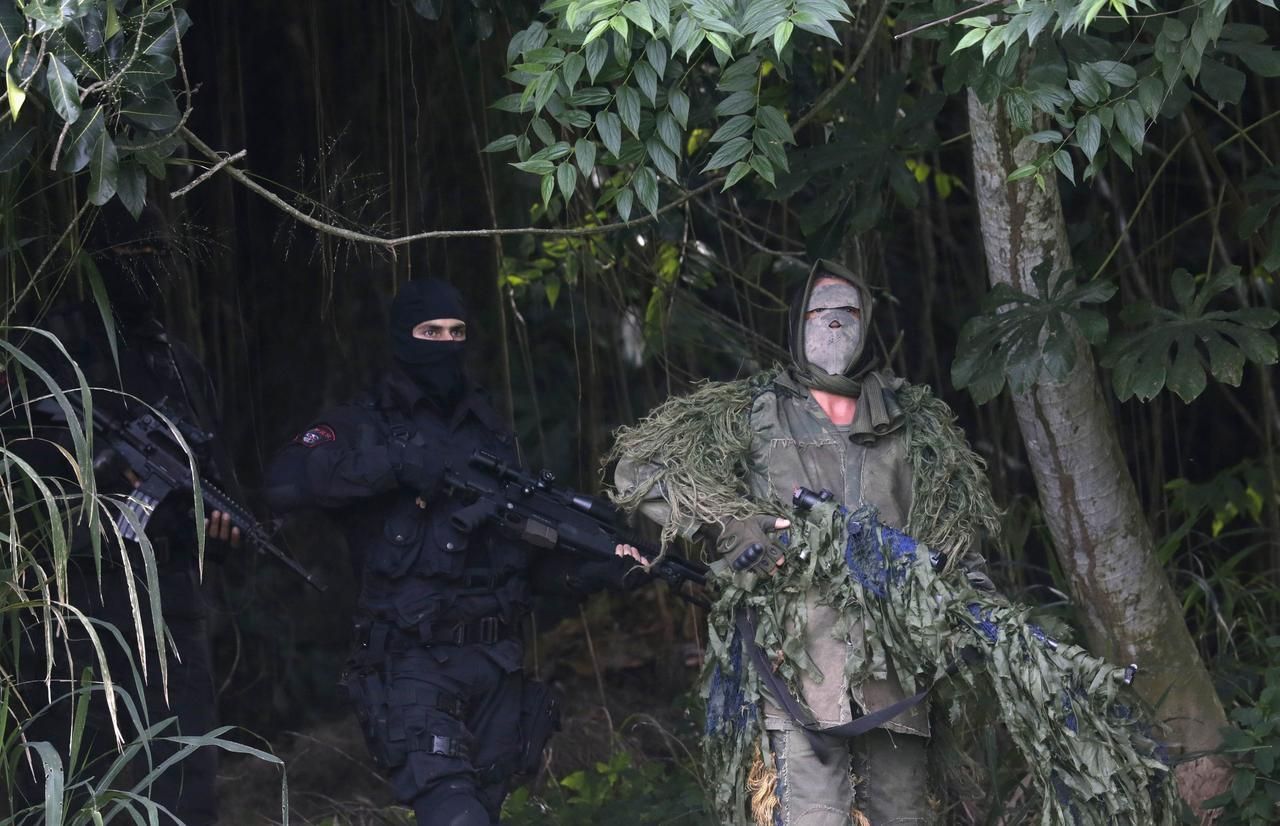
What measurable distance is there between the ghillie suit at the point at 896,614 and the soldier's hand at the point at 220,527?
1.01m

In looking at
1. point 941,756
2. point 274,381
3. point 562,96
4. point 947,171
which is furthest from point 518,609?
point 947,171

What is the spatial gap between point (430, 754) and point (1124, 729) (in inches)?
58.2

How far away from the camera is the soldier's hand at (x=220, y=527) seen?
379cm

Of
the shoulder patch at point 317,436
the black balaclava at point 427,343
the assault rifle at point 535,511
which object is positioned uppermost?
the black balaclava at point 427,343

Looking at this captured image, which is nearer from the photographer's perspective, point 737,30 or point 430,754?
point 737,30

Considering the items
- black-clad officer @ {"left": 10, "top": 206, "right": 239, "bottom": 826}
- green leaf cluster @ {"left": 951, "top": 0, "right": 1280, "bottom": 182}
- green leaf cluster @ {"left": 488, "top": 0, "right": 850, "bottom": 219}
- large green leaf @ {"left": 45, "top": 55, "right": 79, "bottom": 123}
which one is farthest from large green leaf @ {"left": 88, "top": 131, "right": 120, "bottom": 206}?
green leaf cluster @ {"left": 951, "top": 0, "right": 1280, "bottom": 182}

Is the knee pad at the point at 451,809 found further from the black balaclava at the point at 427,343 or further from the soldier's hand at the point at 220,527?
the black balaclava at the point at 427,343

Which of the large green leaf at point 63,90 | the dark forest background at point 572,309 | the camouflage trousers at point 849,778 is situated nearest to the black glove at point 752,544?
the camouflage trousers at point 849,778

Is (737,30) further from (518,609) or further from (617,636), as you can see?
(617,636)

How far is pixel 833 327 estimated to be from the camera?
3.44 meters

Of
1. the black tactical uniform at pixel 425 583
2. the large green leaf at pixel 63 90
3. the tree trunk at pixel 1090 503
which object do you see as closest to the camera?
the large green leaf at pixel 63 90

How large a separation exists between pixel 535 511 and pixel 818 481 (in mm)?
721

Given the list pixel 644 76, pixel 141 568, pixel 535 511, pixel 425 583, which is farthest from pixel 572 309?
pixel 644 76

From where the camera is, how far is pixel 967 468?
3.38m
